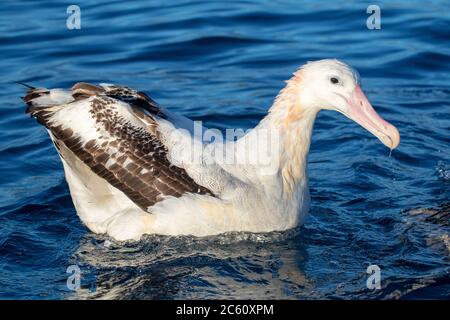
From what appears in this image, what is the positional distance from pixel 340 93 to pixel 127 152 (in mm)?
1826

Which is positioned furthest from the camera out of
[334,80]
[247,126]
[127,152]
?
[247,126]

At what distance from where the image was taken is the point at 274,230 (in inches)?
305

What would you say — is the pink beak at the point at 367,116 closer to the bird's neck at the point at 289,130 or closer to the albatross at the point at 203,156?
the albatross at the point at 203,156

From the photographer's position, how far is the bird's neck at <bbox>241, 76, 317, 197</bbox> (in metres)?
7.71

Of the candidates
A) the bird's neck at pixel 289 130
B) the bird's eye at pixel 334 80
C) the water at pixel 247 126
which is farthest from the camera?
the bird's neck at pixel 289 130

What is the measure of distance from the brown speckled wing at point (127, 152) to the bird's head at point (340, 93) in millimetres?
1192

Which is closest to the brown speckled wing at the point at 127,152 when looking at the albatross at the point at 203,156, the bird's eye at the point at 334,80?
the albatross at the point at 203,156

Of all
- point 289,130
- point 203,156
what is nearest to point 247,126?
point 289,130

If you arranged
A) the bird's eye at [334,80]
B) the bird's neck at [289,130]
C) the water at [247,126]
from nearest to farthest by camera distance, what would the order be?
the water at [247,126]
the bird's eye at [334,80]
the bird's neck at [289,130]

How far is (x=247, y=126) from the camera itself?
1130 centimetres

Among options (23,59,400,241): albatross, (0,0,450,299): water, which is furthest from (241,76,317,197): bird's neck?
(0,0,450,299): water

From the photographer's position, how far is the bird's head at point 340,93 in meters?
7.56

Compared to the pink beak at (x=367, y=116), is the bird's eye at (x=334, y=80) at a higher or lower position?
higher

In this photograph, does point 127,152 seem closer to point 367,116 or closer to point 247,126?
point 367,116
